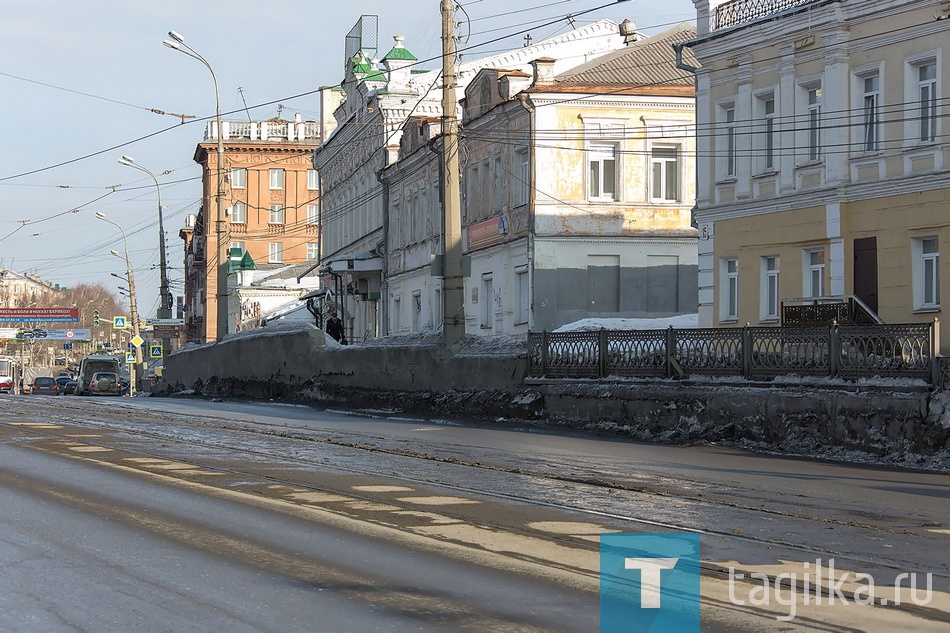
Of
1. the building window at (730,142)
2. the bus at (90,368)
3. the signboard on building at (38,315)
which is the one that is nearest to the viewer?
the building window at (730,142)

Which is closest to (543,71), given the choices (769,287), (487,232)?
(487,232)

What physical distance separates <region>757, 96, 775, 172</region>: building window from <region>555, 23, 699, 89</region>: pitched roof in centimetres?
864

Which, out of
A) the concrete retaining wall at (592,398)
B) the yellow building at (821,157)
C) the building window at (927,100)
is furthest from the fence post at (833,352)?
the building window at (927,100)

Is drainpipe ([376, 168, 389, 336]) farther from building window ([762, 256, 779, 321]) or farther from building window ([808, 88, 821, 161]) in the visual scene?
building window ([808, 88, 821, 161])

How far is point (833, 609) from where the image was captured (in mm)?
7141

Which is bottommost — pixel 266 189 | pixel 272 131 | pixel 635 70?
pixel 635 70

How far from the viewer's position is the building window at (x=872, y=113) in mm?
26516

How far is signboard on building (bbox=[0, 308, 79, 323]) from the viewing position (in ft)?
351

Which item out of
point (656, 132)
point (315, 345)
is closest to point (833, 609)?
point (315, 345)

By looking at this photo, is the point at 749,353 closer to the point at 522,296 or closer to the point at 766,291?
the point at 766,291

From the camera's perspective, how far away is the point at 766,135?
2945cm

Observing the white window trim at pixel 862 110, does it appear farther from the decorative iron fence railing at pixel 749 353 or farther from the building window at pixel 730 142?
the decorative iron fence railing at pixel 749 353

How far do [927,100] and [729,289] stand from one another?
740 cm

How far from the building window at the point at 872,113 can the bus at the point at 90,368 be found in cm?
5187
